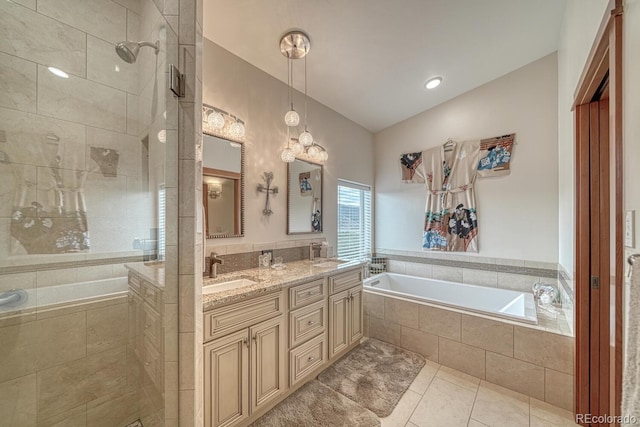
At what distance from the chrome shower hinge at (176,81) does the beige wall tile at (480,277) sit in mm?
3328

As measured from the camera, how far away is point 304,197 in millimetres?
2684

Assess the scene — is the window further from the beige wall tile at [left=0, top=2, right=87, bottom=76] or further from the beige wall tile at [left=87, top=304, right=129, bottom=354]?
the beige wall tile at [left=0, top=2, right=87, bottom=76]

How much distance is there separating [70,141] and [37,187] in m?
0.25

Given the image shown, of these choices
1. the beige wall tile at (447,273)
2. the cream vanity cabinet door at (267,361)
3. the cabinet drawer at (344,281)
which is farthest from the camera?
the beige wall tile at (447,273)

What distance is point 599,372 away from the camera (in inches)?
60.4

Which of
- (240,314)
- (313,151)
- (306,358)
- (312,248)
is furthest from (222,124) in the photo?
(306,358)

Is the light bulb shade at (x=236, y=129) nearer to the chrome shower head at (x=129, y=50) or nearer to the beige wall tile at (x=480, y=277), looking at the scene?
the chrome shower head at (x=129, y=50)

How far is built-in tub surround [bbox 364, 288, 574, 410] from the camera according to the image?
5.82 ft

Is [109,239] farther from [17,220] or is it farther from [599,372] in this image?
[599,372]

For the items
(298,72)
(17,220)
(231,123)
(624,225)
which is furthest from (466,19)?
(17,220)

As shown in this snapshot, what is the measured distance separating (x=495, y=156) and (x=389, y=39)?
184 cm

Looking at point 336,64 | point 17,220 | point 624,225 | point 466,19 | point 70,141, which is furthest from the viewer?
point 336,64

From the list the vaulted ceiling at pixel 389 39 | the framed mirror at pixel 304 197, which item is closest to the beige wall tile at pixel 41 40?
the vaulted ceiling at pixel 389 39

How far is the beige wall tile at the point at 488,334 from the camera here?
1961mm
